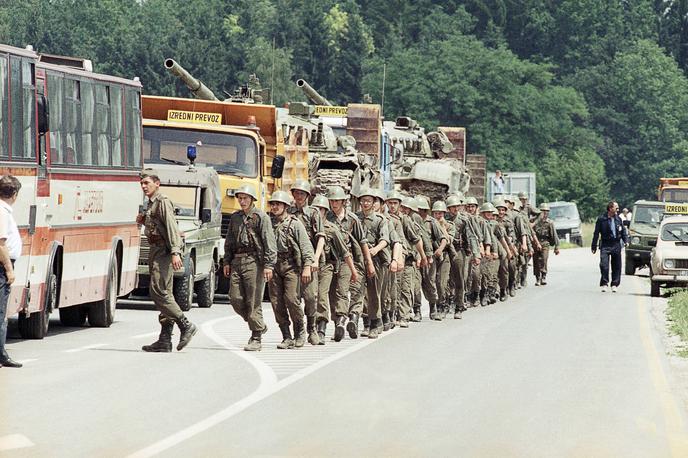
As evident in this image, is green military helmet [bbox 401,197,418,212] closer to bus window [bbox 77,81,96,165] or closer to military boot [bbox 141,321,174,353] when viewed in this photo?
bus window [bbox 77,81,96,165]

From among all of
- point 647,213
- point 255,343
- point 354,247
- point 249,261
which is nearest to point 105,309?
point 354,247

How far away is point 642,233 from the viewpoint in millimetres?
47031

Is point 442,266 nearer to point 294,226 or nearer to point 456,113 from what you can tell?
point 294,226

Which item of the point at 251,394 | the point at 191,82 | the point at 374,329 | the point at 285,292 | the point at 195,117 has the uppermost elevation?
the point at 191,82

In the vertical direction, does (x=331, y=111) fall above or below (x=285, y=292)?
above

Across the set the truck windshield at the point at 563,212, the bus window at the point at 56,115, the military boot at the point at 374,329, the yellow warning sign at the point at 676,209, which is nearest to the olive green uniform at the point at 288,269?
the military boot at the point at 374,329

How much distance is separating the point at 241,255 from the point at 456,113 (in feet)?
296

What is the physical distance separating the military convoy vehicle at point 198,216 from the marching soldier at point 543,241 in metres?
12.6

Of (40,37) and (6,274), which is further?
(40,37)

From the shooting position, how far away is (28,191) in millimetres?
19516

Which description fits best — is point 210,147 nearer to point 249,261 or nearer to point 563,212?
point 249,261

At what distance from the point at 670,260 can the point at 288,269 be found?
15.9m

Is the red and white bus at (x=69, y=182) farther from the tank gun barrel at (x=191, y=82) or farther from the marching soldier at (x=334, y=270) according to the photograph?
the tank gun barrel at (x=191, y=82)

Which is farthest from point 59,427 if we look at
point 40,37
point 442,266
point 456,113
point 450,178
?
point 40,37
